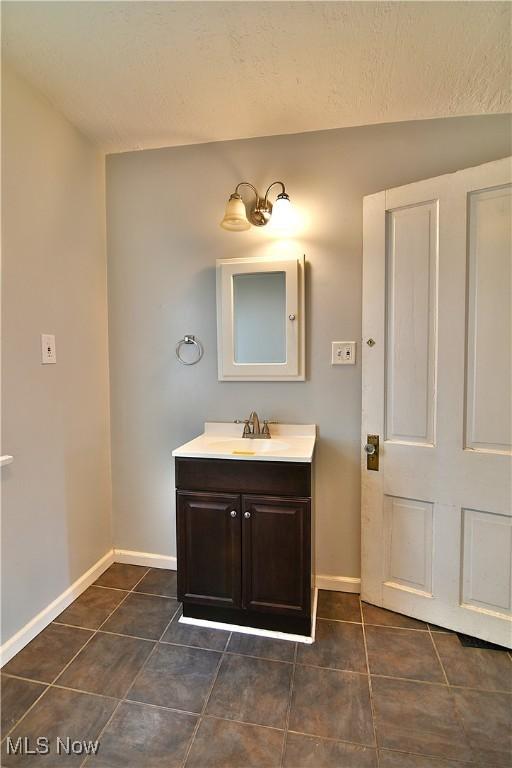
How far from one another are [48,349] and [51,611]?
4.05 feet

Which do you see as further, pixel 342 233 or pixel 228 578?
pixel 342 233

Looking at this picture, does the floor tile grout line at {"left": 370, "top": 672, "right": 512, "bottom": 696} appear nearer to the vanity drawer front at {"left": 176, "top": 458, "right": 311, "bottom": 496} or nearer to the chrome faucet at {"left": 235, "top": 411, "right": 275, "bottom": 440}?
the vanity drawer front at {"left": 176, "top": 458, "right": 311, "bottom": 496}

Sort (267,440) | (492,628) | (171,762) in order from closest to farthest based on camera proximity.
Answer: (171,762), (492,628), (267,440)

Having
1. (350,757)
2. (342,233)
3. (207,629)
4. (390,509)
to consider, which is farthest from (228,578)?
(342,233)

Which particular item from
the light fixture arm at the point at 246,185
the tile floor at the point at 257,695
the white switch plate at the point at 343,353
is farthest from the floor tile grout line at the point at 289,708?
the light fixture arm at the point at 246,185

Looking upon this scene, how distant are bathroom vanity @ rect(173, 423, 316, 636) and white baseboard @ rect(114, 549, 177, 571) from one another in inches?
18.4

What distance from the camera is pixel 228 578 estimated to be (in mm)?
1566

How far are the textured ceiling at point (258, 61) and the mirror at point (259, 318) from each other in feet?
2.57

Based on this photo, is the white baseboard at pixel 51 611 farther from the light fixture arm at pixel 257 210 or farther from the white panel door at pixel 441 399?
the light fixture arm at pixel 257 210

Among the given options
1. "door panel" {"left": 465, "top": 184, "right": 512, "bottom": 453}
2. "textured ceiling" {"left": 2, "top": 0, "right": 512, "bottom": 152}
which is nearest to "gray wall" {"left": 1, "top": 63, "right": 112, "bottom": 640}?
"textured ceiling" {"left": 2, "top": 0, "right": 512, "bottom": 152}

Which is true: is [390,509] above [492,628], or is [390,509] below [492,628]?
above

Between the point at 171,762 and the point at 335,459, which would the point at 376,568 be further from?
the point at 171,762

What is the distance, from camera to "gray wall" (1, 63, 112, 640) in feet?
4.74

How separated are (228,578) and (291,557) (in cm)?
31
